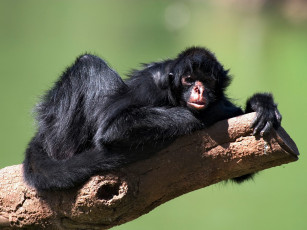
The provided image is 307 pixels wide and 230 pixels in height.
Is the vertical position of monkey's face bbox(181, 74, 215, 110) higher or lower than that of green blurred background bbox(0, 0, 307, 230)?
lower

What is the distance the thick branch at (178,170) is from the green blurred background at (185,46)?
85cm

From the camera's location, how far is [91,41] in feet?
63.8

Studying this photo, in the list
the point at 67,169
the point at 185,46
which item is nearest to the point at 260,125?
the point at 67,169

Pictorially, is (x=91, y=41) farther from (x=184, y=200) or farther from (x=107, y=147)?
(x=107, y=147)

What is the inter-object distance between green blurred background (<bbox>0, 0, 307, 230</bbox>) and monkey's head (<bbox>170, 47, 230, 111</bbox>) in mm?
373

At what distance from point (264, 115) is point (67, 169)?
4.80 ft

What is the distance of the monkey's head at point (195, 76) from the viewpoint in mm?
4582

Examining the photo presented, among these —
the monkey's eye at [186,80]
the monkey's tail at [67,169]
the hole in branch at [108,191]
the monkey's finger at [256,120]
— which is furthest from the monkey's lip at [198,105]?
the hole in branch at [108,191]

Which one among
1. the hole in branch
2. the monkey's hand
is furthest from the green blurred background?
the hole in branch

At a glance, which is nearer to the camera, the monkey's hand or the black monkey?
the monkey's hand

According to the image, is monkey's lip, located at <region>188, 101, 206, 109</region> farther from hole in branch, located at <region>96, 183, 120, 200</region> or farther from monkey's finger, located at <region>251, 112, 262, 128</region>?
hole in branch, located at <region>96, 183, 120, 200</region>

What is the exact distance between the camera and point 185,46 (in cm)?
1805

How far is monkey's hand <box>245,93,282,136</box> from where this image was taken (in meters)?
4.06

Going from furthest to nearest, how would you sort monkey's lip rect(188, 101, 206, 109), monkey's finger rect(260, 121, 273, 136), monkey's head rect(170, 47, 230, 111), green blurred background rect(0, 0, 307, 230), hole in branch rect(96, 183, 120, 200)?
green blurred background rect(0, 0, 307, 230) < monkey's head rect(170, 47, 230, 111) < monkey's lip rect(188, 101, 206, 109) < hole in branch rect(96, 183, 120, 200) < monkey's finger rect(260, 121, 273, 136)
